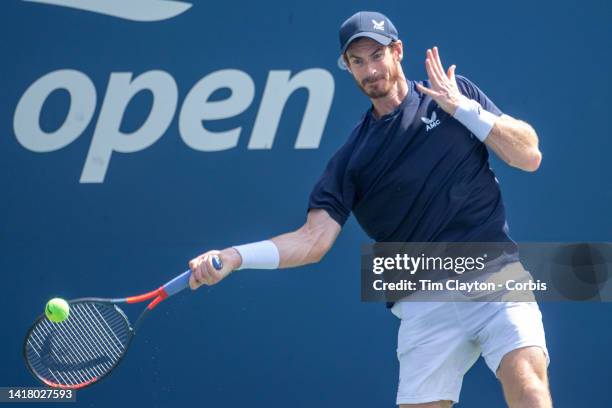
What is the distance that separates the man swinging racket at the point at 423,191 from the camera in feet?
13.0

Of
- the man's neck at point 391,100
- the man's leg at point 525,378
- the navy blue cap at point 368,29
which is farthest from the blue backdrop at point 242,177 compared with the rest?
the man's leg at point 525,378

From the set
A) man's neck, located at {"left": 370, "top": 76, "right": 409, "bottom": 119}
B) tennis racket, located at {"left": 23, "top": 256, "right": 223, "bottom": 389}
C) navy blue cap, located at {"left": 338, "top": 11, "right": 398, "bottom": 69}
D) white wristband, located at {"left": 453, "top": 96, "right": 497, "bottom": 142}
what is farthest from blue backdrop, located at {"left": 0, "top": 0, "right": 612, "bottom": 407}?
white wristband, located at {"left": 453, "top": 96, "right": 497, "bottom": 142}

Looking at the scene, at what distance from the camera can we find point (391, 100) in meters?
4.18

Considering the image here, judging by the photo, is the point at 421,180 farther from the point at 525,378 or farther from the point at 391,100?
the point at 525,378

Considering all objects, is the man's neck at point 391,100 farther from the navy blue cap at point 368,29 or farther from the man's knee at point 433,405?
the man's knee at point 433,405

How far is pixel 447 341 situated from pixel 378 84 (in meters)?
0.89

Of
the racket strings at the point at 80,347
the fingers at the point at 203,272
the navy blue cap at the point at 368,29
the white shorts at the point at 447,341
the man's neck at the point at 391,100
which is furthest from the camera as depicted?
the racket strings at the point at 80,347

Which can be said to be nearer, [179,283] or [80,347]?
[179,283]

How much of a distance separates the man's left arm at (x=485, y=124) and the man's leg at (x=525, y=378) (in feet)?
2.09

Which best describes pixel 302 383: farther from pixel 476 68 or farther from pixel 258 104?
pixel 476 68

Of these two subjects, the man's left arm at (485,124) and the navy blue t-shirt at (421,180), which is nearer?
the man's left arm at (485,124)

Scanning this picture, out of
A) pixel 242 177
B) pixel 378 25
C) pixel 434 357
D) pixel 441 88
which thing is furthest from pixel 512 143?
pixel 242 177

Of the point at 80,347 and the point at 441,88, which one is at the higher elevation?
the point at 441,88

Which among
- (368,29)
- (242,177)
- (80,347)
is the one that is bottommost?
(80,347)
